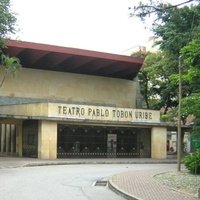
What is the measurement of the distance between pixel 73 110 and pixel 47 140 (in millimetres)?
3525

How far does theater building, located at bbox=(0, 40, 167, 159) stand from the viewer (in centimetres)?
4328

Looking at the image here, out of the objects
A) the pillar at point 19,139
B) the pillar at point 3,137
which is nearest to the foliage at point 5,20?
the pillar at point 19,139

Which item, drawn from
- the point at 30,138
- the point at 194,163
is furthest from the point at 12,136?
the point at 194,163

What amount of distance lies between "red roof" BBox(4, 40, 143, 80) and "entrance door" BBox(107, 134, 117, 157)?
844 centimetres

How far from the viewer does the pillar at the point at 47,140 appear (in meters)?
41.8

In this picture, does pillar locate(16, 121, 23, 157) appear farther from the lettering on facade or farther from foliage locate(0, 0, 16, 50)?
foliage locate(0, 0, 16, 50)

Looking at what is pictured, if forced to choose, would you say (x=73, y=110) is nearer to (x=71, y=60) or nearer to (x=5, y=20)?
(x=71, y=60)

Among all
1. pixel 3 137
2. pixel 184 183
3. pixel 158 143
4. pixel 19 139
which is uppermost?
pixel 3 137

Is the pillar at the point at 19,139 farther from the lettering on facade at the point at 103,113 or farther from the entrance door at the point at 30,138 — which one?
the lettering on facade at the point at 103,113

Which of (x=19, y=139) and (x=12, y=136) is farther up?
(x=12, y=136)

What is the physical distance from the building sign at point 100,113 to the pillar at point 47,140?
0.94m

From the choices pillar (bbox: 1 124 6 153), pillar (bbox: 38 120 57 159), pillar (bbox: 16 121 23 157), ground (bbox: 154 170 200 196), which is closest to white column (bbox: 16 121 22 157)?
pillar (bbox: 16 121 23 157)

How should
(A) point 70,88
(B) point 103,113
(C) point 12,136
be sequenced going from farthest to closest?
(A) point 70,88 → (C) point 12,136 → (B) point 103,113

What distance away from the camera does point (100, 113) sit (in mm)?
45094
